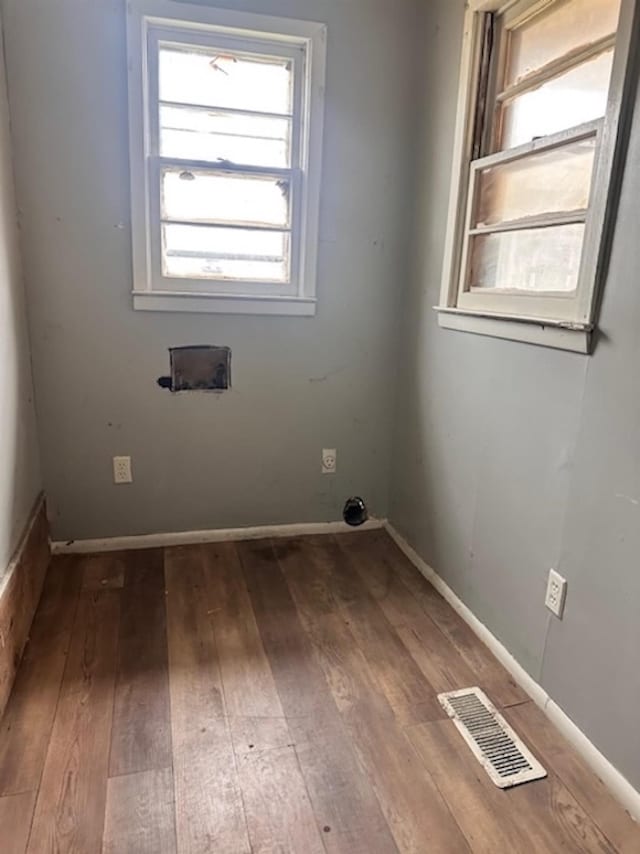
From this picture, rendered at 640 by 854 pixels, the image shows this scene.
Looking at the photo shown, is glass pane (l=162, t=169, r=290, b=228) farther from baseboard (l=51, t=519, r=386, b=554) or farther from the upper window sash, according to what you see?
baseboard (l=51, t=519, r=386, b=554)

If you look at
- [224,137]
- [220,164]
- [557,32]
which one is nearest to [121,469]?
[220,164]

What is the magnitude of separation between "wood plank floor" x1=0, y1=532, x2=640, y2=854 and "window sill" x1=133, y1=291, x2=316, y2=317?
1.12 metres

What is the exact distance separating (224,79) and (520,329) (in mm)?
1548

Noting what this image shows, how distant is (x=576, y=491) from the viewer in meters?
1.53

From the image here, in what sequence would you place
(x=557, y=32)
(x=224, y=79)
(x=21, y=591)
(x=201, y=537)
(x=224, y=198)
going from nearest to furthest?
(x=557, y=32), (x=21, y=591), (x=224, y=79), (x=224, y=198), (x=201, y=537)

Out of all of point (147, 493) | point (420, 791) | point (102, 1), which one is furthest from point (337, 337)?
point (420, 791)

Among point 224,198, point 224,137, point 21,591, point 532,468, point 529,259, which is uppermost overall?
point 224,137

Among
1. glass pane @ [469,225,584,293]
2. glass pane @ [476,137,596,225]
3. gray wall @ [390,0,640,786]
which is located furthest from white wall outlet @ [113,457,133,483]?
glass pane @ [476,137,596,225]

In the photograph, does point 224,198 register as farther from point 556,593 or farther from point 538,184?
point 556,593

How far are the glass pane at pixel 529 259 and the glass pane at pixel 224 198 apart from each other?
86cm

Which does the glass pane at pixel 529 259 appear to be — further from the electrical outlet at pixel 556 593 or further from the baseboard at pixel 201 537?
the baseboard at pixel 201 537

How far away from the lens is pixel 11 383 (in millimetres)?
1963

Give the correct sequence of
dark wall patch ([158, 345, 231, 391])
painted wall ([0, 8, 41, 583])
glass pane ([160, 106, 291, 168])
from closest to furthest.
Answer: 1. painted wall ([0, 8, 41, 583])
2. glass pane ([160, 106, 291, 168])
3. dark wall patch ([158, 345, 231, 391])

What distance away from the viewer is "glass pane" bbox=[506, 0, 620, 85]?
148cm
